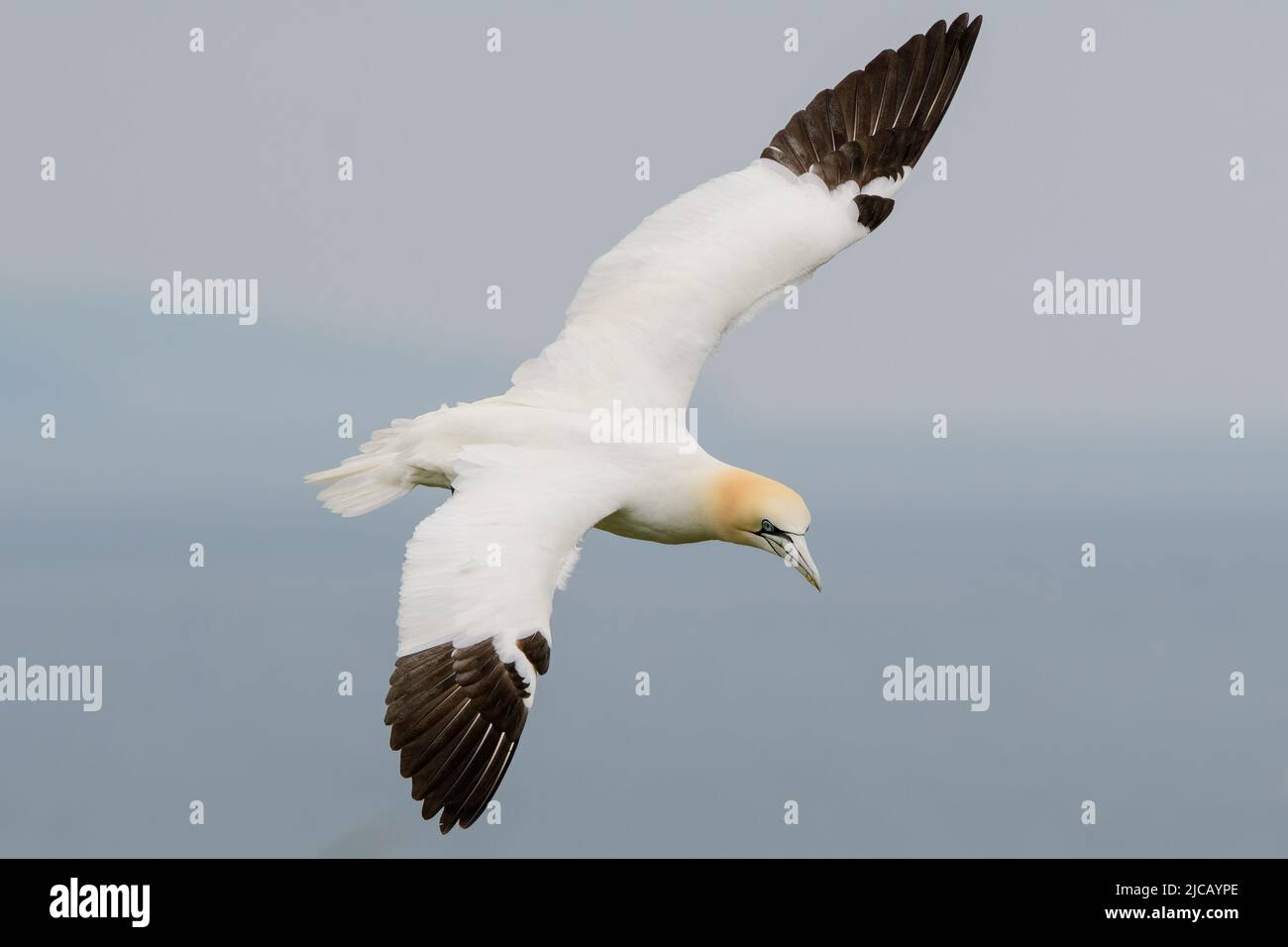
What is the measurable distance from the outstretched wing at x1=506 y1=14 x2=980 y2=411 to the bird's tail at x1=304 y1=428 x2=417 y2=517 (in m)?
1.07

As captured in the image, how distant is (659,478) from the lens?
1258cm

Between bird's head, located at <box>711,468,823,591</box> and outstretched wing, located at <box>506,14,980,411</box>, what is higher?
outstretched wing, located at <box>506,14,980,411</box>

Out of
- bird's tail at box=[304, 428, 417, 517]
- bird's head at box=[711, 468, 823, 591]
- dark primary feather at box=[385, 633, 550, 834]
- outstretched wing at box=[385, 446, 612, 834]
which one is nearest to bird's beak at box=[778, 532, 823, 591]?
bird's head at box=[711, 468, 823, 591]

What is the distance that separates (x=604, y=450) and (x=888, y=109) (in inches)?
173

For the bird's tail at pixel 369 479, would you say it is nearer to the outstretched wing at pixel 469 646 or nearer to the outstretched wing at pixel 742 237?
the outstretched wing at pixel 742 237

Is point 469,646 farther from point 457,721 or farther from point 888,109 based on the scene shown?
point 888,109

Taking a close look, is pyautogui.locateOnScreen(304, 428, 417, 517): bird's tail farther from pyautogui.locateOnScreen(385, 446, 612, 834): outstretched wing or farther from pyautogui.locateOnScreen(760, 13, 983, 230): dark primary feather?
pyautogui.locateOnScreen(760, 13, 983, 230): dark primary feather

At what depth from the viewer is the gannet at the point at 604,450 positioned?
36.3 feet

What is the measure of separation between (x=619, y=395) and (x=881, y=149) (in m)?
3.41

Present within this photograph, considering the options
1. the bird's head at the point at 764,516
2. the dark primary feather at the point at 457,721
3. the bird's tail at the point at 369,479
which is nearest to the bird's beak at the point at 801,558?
the bird's head at the point at 764,516

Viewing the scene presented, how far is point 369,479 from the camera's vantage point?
43.6 feet

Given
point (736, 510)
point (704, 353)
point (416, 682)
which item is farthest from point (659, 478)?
point (416, 682)

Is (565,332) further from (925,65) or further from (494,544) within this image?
(925,65)

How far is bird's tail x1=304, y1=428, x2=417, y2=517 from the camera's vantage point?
1318 centimetres
